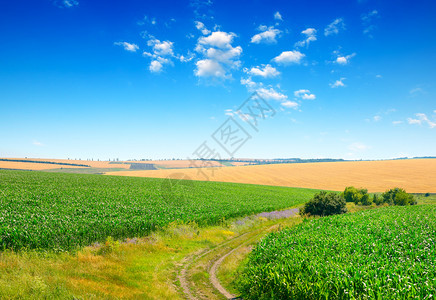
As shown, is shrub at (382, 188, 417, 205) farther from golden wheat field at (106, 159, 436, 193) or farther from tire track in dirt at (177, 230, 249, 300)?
tire track in dirt at (177, 230, 249, 300)

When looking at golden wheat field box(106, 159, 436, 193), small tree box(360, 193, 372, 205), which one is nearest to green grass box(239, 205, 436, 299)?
small tree box(360, 193, 372, 205)

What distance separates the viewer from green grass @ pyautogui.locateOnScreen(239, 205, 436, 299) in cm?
794

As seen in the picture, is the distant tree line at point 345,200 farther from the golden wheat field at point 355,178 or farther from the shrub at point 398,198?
the golden wheat field at point 355,178

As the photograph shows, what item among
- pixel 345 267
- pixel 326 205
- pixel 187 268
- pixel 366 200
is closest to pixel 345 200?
pixel 326 205

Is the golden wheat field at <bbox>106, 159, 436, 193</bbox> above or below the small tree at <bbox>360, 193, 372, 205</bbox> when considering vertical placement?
above

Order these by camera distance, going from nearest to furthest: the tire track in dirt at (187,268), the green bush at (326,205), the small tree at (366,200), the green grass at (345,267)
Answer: the green grass at (345,267) → the tire track in dirt at (187,268) → the green bush at (326,205) → the small tree at (366,200)

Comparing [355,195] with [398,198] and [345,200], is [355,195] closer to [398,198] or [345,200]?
[398,198]

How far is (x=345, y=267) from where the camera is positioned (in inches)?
364

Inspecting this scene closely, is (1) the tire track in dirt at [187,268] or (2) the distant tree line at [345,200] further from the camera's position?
(2) the distant tree line at [345,200]

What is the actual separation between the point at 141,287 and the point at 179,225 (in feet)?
34.0

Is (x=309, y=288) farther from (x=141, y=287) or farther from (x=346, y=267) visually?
(x=141, y=287)

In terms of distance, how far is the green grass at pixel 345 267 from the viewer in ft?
26.0

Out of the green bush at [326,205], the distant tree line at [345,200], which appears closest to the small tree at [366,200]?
the distant tree line at [345,200]

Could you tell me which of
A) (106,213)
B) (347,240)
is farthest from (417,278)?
(106,213)
